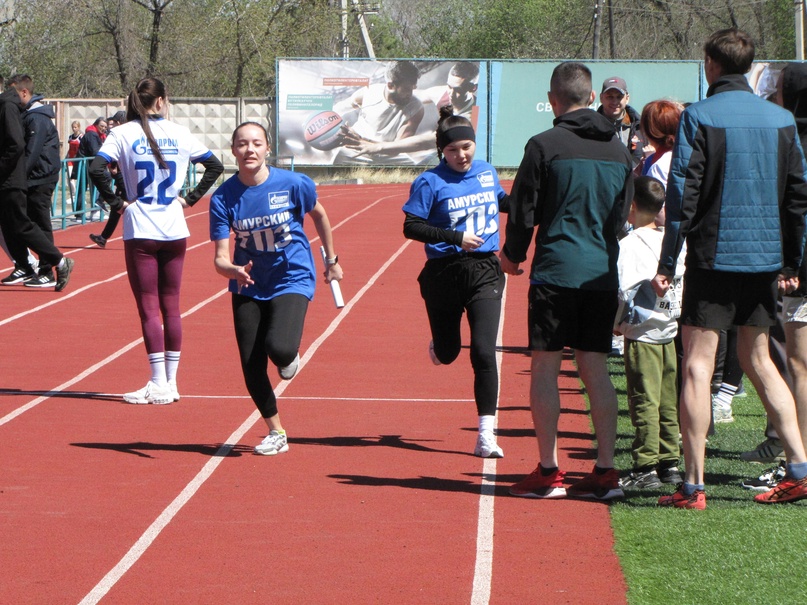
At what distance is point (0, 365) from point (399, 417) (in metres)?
3.55

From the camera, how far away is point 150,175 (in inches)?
328

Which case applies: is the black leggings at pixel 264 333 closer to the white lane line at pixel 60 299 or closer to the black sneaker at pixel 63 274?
the white lane line at pixel 60 299

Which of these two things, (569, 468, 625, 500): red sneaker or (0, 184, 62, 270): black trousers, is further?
(0, 184, 62, 270): black trousers

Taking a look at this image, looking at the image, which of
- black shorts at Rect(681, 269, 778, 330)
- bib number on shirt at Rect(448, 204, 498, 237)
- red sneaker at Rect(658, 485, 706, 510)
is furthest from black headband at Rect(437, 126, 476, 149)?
red sneaker at Rect(658, 485, 706, 510)

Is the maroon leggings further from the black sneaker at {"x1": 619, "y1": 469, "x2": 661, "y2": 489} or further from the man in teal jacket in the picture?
the man in teal jacket

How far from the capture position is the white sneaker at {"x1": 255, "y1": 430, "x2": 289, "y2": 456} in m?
6.97

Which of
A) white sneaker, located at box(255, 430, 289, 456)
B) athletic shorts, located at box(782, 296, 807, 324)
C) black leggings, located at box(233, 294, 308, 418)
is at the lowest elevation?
white sneaker, located at box(255, 430, 289, 456)

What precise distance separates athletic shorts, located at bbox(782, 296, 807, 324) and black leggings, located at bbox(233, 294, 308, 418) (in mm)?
2506

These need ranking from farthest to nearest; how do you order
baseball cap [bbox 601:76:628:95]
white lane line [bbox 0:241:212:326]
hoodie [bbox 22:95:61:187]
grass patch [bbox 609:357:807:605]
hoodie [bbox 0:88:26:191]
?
hoodie [bbox 22:95:61:187] → hoodie [bbox 0:88:26:191] → white lane line [bbox 0:241:212:326] → baseball cap [bbox 601:76:628:95] → grass patch [bbox 609:357:807:605]

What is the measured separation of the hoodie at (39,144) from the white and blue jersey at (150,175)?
228 inches

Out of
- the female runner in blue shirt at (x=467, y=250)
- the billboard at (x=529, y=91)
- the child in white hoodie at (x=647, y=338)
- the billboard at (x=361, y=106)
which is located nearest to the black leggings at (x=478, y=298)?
the female runner in blue shirt at (x=467, y=250)

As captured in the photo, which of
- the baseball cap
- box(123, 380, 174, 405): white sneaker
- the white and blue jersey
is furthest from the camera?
the baseball cap

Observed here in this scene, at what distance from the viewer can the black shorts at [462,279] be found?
6.82 m

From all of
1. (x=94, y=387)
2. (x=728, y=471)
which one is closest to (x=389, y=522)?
(x=728, y=471)
